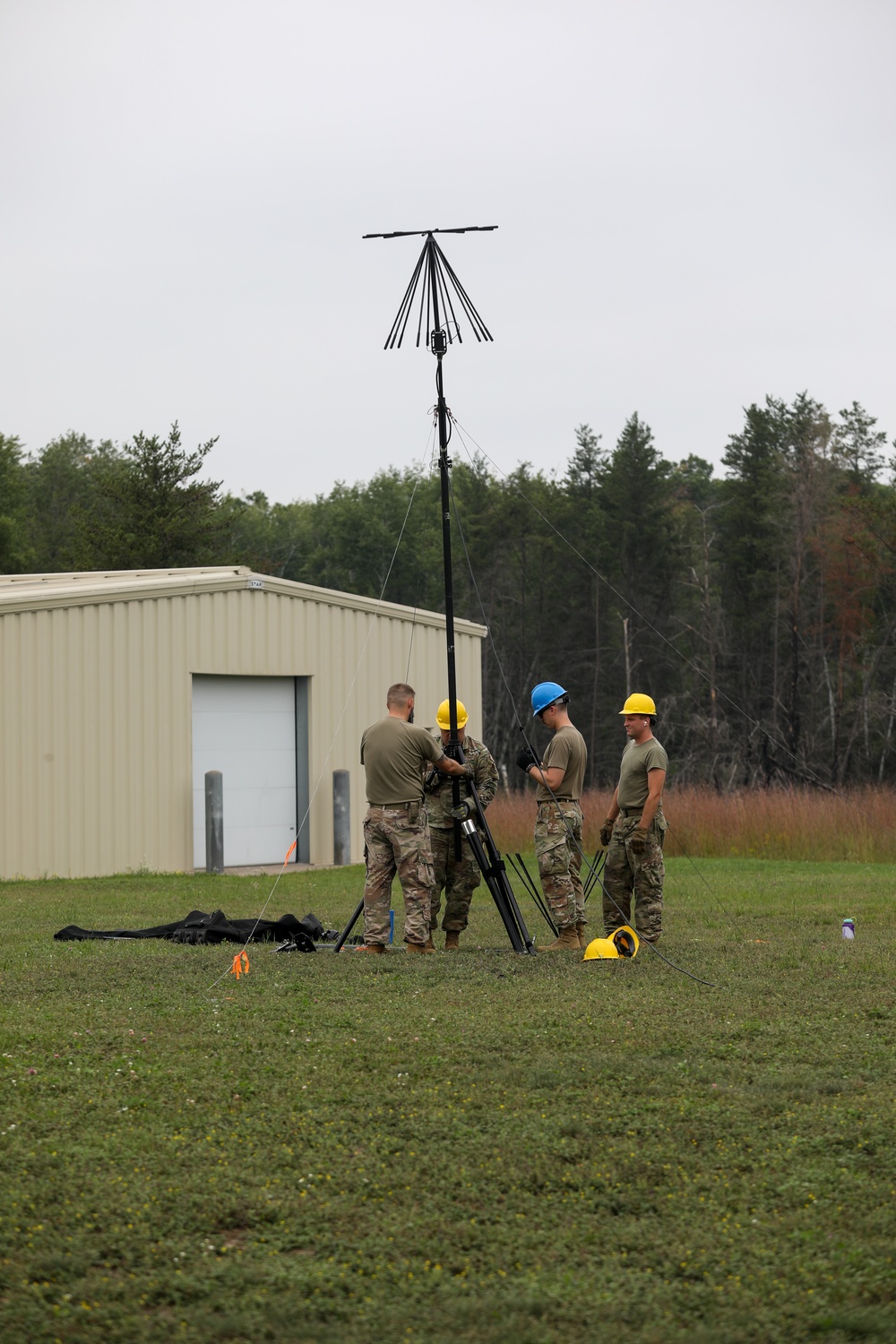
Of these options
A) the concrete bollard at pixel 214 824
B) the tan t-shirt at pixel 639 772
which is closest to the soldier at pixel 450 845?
the tan t-shirt at pixel 639 772

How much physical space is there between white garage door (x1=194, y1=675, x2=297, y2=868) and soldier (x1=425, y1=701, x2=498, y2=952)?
8.40 meters

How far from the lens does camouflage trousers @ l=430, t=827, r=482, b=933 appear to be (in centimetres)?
1037

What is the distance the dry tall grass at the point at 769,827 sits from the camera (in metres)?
19.7

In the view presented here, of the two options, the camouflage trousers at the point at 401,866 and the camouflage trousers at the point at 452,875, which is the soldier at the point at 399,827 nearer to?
the camouflage trousers at the point at 401,866

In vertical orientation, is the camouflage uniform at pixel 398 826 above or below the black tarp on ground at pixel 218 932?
above

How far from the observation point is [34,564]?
54812mm

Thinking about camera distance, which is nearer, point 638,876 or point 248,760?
point 638,876

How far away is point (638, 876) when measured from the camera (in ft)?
32.7

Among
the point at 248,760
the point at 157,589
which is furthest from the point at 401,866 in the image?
the point at 248,760

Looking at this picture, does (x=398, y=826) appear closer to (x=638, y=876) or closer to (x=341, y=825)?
(x=638, y=876)

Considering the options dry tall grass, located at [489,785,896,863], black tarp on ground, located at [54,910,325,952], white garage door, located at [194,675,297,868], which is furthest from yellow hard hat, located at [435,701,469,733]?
dry tall grass, located at [489,785,896,863]

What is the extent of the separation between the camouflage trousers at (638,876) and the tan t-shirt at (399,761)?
1353 millimetres

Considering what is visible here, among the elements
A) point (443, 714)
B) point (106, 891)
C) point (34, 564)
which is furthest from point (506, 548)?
point (443, 714)

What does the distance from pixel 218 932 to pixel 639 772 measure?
127 inches
